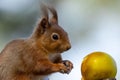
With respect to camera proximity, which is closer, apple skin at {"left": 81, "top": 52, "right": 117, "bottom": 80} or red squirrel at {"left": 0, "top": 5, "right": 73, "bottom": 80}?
apple skin at {"left": 81, "top": 52, "right": 117, "bottom": 80}

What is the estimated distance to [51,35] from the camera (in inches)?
45.2

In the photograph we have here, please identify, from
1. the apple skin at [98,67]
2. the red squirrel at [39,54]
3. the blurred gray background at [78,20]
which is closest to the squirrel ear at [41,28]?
the red squirrel at [39,54]

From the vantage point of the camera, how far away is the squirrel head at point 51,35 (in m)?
1.12

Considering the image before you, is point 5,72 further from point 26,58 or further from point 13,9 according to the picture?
Result: point 13,9

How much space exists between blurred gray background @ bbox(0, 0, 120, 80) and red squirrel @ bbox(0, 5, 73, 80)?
86 centimetres

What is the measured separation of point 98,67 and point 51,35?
0.74 ft

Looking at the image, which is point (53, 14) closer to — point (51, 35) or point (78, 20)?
point (51, 35)

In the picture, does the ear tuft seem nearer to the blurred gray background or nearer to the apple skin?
the apple skin

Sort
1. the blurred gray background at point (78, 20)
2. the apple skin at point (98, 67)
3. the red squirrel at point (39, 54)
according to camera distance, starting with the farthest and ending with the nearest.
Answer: the blurred gray background at point (78, 20), the red squirrel at point (39, 54), the apple skin at point (98, 67)

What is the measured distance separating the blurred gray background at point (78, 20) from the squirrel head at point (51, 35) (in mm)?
859

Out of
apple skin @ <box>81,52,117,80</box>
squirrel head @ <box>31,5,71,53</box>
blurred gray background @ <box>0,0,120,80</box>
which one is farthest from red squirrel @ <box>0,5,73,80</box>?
blurred gray background @ <box>0,0,120,80</box>

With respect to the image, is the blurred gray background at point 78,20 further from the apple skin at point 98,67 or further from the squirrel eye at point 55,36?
the apple skin at point 98,67

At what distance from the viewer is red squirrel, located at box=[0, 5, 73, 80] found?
1.09 m

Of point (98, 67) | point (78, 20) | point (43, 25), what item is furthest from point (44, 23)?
point (78, 20)
